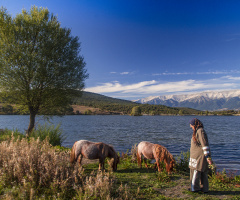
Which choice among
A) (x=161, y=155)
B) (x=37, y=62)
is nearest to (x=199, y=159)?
(x=161, y=155)

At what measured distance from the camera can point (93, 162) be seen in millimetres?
9539

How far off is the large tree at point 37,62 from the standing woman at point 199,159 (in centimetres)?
1327

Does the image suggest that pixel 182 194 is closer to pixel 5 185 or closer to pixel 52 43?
pixel 5 185

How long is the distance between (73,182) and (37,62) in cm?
1237

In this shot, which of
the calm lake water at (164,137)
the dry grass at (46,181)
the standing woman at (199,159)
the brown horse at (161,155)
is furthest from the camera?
the calm lake water at (164,137)

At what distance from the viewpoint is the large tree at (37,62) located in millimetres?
13641

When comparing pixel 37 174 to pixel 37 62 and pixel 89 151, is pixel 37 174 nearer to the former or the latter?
pixel 89 151

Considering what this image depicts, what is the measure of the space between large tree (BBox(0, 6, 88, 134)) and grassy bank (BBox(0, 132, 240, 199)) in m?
9.43

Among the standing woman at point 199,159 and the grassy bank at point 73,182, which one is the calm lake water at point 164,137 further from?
the standing woman at point 199,159

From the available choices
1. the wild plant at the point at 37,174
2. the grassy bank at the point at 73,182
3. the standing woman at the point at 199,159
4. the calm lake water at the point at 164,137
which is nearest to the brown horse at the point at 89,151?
the grassy bank at the point at 73,182

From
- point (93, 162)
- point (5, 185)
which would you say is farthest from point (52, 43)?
point (5, 185)

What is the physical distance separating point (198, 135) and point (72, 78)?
13541 mm

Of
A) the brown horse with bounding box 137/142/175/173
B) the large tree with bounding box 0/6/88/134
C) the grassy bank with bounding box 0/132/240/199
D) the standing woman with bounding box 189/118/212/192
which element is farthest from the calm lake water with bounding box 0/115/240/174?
the standing woman with bounding box 189/118/212/192

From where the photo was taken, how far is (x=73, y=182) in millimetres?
5246
